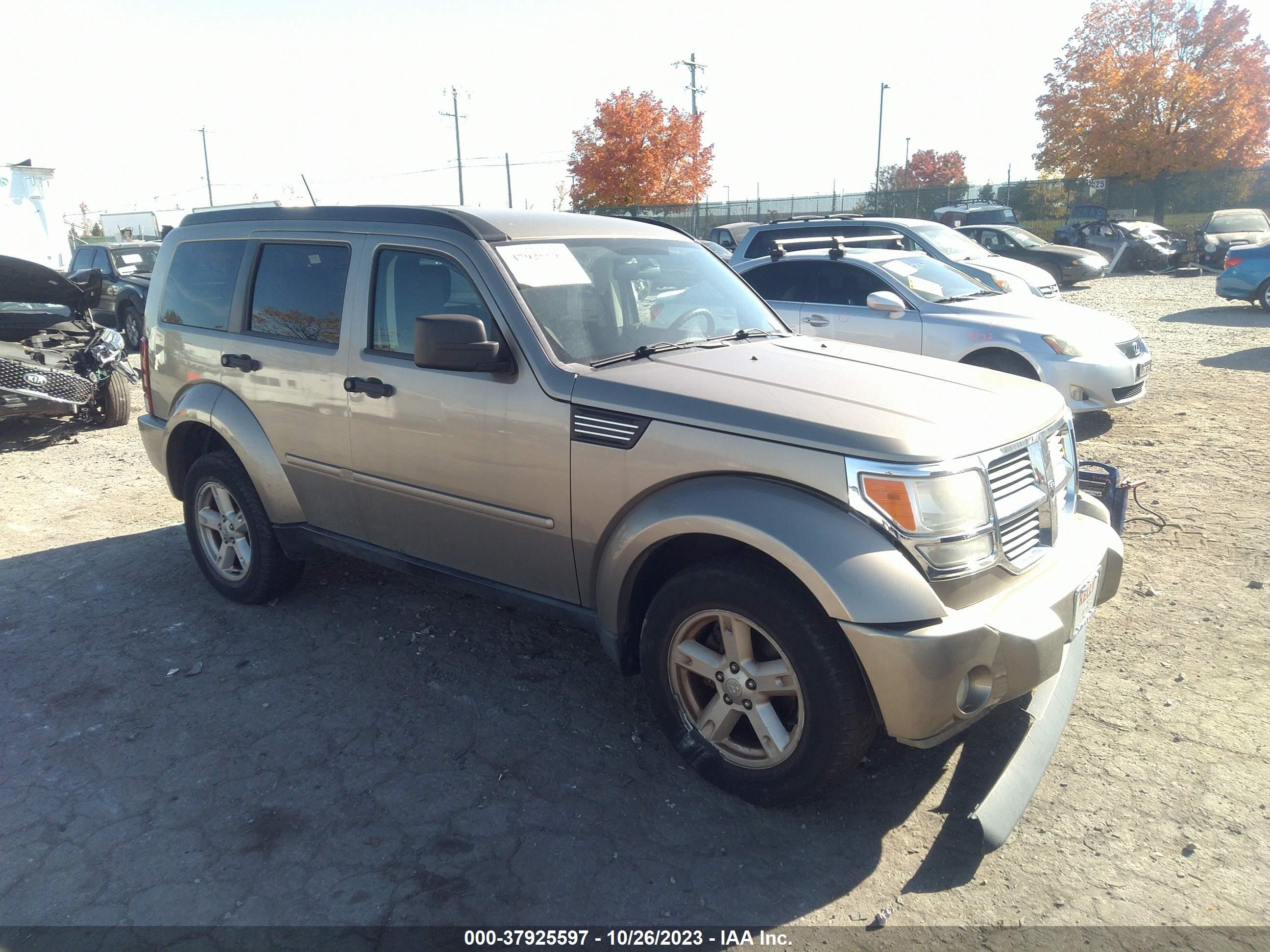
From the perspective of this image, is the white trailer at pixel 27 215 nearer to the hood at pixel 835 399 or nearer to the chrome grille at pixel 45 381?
the chrome grille at pixel 45 381

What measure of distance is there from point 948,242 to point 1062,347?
3.90 meters

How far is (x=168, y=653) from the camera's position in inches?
176

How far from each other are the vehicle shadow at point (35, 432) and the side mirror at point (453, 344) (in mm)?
7608

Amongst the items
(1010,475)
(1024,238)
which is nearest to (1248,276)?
(1024,238)

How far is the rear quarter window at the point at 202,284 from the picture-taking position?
484 centimetres

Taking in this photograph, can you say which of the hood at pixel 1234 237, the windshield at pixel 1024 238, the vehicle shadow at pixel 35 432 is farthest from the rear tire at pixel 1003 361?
the hood at pixel 1234 237

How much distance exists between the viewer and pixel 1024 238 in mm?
23328

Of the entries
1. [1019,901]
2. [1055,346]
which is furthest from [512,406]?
[1055,346]

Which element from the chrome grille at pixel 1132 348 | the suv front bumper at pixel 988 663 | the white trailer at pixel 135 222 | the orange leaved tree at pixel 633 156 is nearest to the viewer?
the suv front bumper at pixel 988 663

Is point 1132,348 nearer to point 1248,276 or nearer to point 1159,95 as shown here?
point 1248,276

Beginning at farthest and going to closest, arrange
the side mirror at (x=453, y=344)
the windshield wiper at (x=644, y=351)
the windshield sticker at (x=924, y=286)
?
the windshield sticker at (x=924, y=286), the windshield wiper at (x=644, y=351), the side mirror at (x=453, y=344)

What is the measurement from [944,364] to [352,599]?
3.40 metres

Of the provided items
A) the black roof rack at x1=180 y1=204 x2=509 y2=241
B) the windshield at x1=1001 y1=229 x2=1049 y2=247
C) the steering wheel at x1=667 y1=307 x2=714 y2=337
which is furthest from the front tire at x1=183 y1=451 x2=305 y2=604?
the windshield at x1=1001 y1=229 x2=1049 y2=247

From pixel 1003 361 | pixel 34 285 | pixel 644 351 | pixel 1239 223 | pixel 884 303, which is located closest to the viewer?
pixel 644 351
